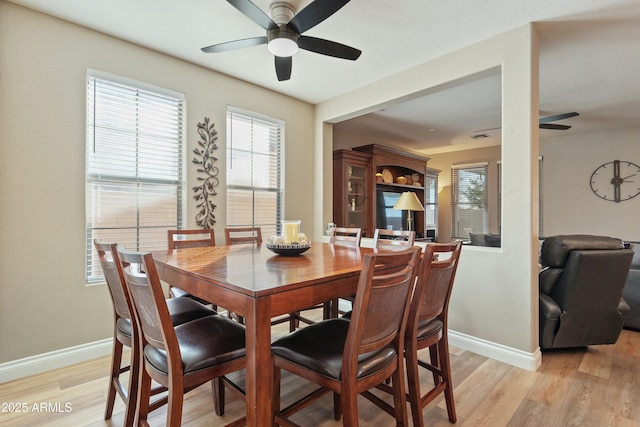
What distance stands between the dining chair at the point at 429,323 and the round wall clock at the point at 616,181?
5.53 m

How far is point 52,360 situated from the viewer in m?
2.35

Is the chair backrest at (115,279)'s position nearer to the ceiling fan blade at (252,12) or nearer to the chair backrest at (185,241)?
the chair backrest at (185,241)

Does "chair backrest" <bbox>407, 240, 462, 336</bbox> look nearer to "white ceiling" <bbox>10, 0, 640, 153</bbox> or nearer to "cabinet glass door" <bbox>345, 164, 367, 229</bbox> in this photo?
"white ceiling" <bbox>10, 0, 640, 153</bbox>

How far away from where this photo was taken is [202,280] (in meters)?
1.38

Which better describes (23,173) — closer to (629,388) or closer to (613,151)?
(629,388)

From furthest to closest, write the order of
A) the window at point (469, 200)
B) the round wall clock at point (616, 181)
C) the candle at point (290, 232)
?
the window at point (469, 200)
the round wall clock at point (616, 181)
the candle at point (290, 232)

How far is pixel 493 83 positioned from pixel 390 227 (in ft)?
9.27

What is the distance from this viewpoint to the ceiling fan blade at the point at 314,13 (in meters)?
1.82

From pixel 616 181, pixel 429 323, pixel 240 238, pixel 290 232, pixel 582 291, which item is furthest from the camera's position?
pixel 616 181

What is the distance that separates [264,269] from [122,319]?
882 mm

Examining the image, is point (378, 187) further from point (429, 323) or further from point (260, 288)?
point (260, 288)

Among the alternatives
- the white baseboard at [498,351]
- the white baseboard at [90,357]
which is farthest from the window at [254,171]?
the white baseboard at [498,351]

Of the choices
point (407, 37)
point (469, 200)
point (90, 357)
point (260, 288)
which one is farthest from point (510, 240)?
point (469, 200)

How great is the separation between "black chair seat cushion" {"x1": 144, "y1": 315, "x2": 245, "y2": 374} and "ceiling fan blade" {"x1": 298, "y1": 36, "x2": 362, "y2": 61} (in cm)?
195
